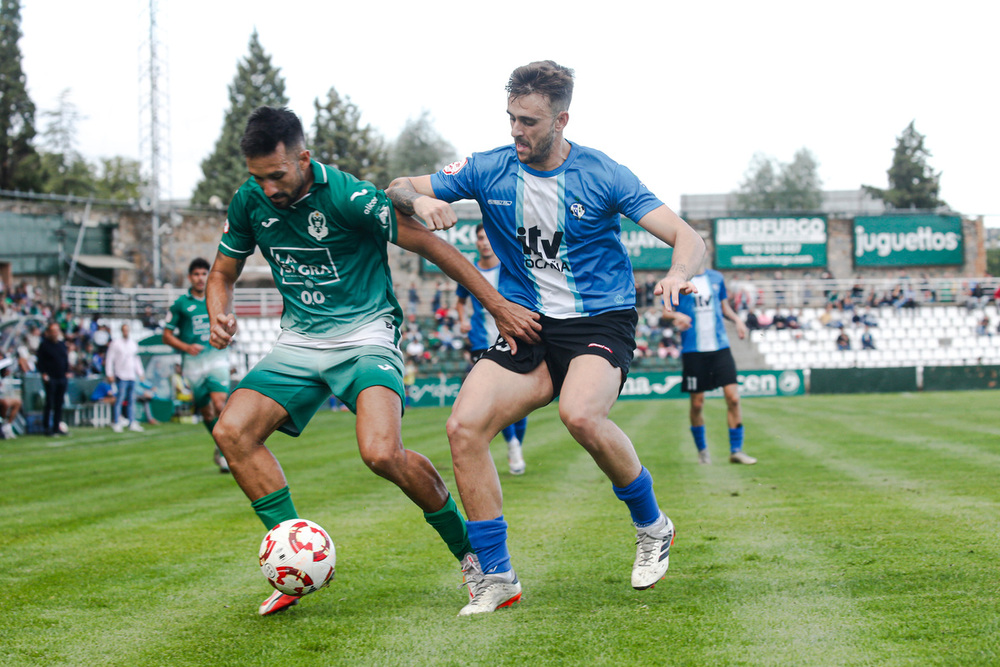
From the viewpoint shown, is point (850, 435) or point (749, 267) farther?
point (749, 267)

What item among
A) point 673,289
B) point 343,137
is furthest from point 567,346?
point 343,137

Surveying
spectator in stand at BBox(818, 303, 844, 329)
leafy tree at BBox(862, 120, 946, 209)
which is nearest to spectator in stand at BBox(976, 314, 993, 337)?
spectator in stand at BBox(818, 303, 844, 329)

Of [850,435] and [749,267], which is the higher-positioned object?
[749,267]

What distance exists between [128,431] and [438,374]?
13204mm

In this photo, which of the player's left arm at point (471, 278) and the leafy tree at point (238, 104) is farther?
the leafy tree at point (238, 104)

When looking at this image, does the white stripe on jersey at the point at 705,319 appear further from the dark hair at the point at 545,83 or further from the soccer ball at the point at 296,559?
the soccer ball at the point at 296,559

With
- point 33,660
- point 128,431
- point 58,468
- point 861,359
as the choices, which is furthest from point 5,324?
point 861,359

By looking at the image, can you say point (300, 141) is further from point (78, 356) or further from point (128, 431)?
point (78, 356)

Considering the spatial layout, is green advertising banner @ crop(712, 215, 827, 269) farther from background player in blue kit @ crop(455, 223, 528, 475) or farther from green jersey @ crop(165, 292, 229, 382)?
green jersey @ crop(165, 292, 229, 382)

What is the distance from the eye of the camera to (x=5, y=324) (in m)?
19.0

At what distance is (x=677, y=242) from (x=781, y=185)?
3344 inches

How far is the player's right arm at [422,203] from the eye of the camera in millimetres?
3996

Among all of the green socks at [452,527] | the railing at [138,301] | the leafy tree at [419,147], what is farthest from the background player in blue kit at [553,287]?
the leafy tree at [419,147]

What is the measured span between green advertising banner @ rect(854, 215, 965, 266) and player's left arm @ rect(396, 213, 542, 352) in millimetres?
46037
